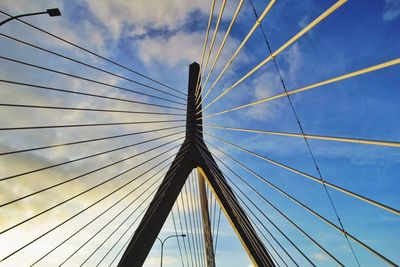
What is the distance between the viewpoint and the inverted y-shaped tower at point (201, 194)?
319 inches

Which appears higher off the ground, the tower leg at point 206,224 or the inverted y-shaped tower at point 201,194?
the inverted y-shaped tower at point 201,194

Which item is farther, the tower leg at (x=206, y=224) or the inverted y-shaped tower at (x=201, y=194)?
the tower leg at (x=206, y=224)

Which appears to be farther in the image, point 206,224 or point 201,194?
point 206,224

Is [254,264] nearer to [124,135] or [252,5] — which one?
[124,135]

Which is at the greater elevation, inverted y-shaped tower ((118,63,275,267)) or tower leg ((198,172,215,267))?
inverted y-shaped tower ((118,63,275,267))

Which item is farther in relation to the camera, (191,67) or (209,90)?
(191,67)

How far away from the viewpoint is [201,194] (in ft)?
43.1

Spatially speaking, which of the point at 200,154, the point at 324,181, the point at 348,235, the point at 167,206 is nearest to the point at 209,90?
the point at 200,154

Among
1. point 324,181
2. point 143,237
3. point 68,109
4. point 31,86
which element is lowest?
point 143,237

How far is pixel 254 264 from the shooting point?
839cm

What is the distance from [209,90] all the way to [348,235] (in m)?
5.89

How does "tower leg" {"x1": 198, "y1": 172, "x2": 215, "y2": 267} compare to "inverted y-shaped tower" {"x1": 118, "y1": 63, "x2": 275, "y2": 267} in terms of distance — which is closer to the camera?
"inverted y-shaped tower" {"x1": 118, "y1": 63, "x2": 275, "y2": 267}

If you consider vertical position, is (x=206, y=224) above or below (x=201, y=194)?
below

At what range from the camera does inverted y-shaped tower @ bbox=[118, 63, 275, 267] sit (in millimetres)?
8109
